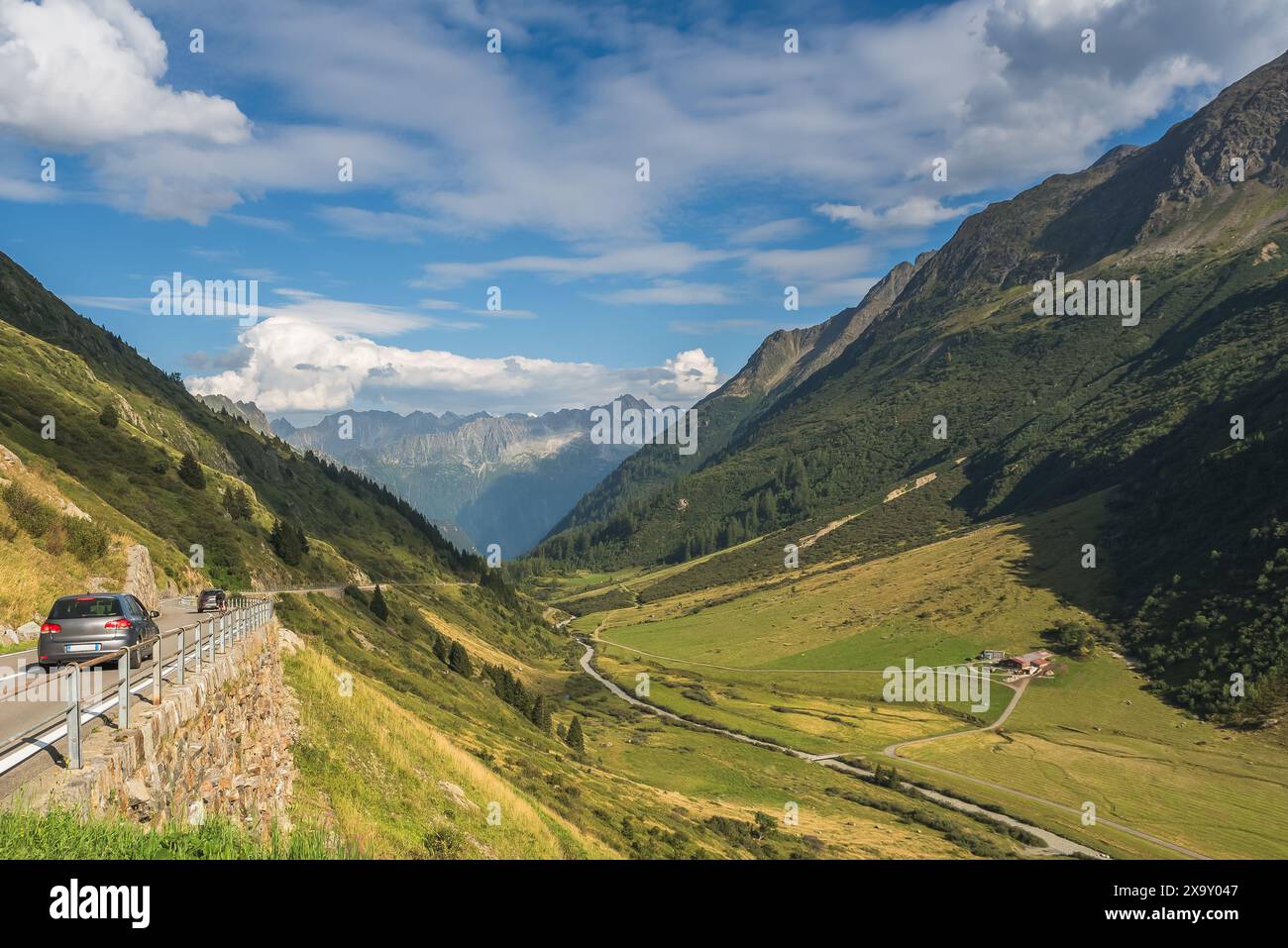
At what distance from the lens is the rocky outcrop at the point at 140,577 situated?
107 ft

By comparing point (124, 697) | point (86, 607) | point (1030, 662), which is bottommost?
point (1030, 662)

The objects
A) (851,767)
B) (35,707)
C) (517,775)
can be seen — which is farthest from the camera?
(851,767)

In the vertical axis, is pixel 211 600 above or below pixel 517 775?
above

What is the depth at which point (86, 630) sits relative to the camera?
17.1 metres

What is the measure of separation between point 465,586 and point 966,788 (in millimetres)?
94413

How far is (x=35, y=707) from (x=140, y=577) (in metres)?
24.9

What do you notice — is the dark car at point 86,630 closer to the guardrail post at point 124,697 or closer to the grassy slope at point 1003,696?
the guardrail post at point 124,697

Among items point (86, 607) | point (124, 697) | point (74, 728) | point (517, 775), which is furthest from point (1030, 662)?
point (74, 728)

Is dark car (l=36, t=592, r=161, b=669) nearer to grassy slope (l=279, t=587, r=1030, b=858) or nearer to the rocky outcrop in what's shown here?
grassy slope (l=279, t=587, r=1030, b=858)

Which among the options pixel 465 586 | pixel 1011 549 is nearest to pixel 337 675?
pixel 465 586

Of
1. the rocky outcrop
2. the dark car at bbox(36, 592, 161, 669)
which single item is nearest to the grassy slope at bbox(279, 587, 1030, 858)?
the dark car at bbox(36, 592, 161, 669)

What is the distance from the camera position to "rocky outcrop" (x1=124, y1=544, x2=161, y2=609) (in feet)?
107

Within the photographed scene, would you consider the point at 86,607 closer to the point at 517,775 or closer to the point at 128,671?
the point at 128,671
